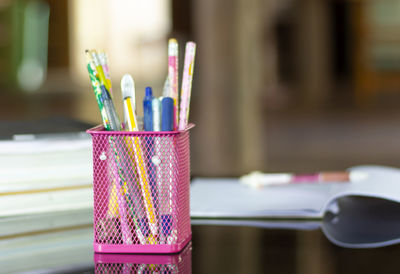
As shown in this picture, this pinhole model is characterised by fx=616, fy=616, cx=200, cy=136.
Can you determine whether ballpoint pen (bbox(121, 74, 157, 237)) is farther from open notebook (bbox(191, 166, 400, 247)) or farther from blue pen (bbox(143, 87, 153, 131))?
open notebook (bbox(191, 166, 400, 247))

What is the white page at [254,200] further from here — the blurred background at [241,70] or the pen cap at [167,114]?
the blurred background at [241,70]

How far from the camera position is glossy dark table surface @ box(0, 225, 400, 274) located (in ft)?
1.39

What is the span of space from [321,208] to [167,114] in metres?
0.21

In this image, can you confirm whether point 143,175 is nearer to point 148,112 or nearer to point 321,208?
point 148,112

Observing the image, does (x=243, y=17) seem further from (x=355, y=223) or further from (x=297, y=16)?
(x=297, y=16)

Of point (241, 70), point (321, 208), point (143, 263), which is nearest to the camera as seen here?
point (143, 263)

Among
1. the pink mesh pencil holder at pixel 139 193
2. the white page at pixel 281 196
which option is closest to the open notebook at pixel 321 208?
the white page at pixel 281 196

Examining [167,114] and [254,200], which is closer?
[167,114]

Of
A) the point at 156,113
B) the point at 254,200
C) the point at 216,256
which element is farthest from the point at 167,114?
the point at 254,200

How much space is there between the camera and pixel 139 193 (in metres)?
0.45

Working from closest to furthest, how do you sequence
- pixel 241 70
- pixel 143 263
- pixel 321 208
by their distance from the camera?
pixel 143 263 → pixel 321 208 → pixel 241 70

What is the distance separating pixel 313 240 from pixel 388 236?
2.5 inches

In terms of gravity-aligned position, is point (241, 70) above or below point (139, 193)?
above

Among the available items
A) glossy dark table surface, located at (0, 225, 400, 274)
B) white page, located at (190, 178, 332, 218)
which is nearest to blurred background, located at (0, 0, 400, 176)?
white page, located at (190, 178, 332, 218)
